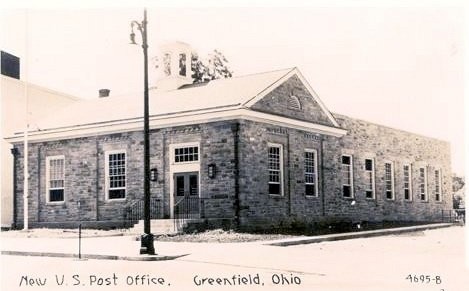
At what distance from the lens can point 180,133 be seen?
74.3ft

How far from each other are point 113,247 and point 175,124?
6755mm

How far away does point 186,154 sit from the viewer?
2258 centimetres

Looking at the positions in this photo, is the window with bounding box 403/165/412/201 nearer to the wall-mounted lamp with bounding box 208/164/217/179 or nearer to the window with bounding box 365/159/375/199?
the window with bounding box 365/159/375/199

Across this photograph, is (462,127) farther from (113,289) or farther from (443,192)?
(443,192)

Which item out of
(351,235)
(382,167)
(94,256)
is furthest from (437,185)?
(94,256)

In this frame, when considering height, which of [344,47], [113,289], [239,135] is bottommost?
[113,289]

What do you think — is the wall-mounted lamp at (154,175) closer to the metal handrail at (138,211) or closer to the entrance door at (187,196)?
the metal handrail at (138,211)

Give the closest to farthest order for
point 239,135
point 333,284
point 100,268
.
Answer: point 333,284
point 100,268
point 239,135

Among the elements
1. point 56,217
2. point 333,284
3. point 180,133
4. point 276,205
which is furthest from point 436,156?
point 333,284

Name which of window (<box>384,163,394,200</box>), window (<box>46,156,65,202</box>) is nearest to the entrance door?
window (<box>46,156,65,202</box>)

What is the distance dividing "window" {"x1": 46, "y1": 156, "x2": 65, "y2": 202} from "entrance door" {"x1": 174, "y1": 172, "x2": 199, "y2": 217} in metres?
5.54

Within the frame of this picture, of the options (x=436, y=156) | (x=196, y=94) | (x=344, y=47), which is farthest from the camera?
(x=436, y=156)

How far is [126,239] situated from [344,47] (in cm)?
819

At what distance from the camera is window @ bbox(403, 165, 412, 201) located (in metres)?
31.6
